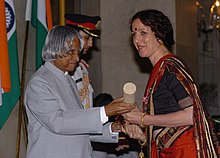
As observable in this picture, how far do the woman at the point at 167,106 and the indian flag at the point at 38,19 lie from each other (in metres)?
1.57

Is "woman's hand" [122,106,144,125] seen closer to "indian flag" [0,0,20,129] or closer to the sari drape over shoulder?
the sari drape over shoulder

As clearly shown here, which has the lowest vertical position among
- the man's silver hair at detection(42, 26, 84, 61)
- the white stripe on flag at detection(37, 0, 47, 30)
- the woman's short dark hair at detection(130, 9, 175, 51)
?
the man's silver hair at detection(42, 26, 84, 61)

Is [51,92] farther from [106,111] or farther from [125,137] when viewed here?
[125,137]

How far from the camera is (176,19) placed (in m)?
6.87

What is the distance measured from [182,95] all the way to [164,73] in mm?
165

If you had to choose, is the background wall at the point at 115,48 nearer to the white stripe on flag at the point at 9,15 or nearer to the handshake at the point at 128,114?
the white stripe on flag at the point at 9,15

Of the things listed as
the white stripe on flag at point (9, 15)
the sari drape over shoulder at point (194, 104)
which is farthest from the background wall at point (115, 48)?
the sari drape over shoulder at point (194, 104)

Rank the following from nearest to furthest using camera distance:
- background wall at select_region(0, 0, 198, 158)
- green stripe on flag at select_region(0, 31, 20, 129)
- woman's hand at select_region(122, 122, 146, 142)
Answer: woman's hand at select_region(122, 122, 146, 142), green stripe on flag at select_region(0, 31, 20, 129), background wall at select_region(0, 0, 198, 158)

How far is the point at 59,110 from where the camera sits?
3346mm

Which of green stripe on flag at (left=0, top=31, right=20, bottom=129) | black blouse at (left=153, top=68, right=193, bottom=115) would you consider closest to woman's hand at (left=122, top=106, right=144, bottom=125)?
black blouse at (left=153, top=68, right=193, bottom=115)

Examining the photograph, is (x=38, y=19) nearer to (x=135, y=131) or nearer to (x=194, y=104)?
(x=135, y=131)

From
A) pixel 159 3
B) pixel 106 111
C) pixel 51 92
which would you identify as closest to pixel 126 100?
pixel 106 111

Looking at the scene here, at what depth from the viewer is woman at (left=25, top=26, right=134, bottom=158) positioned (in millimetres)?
3322

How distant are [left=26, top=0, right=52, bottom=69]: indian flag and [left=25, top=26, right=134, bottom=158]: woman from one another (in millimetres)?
1480
